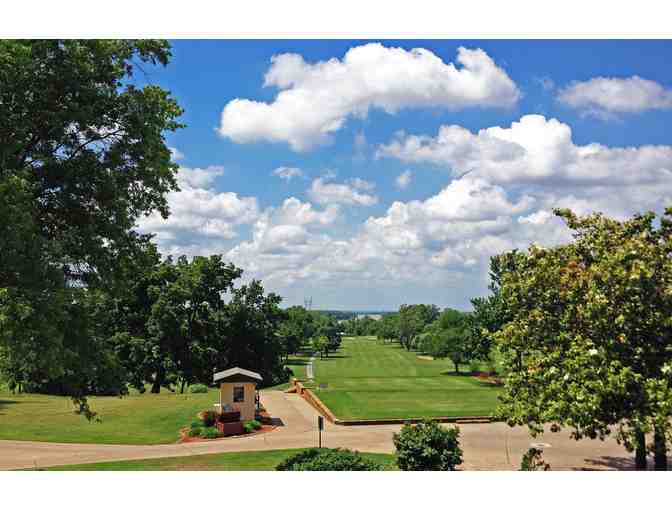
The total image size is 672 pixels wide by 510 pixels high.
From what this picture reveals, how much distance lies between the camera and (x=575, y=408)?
11.1m

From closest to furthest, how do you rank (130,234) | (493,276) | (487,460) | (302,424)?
(130,234) → (487,460) → (302,424) → (493,276)

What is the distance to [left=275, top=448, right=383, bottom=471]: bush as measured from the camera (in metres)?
13.8

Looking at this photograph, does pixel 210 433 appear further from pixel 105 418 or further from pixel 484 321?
pixel 484 321

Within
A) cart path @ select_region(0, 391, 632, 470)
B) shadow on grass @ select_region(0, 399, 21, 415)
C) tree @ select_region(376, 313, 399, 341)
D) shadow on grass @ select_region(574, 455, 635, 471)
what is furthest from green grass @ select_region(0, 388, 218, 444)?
tree @ select_region(376, 313, 399, 341)

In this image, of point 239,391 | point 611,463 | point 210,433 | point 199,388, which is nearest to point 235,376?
point 239,391

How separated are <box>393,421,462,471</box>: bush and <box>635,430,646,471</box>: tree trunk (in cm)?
440

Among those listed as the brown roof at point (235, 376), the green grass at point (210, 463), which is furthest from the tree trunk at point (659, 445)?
the brown roof at point (235, 376)

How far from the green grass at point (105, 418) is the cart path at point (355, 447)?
1221 millimetres

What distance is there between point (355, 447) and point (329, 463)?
6.79m

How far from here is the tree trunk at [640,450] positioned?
38.4ft

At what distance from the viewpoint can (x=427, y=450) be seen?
47.4 ft
